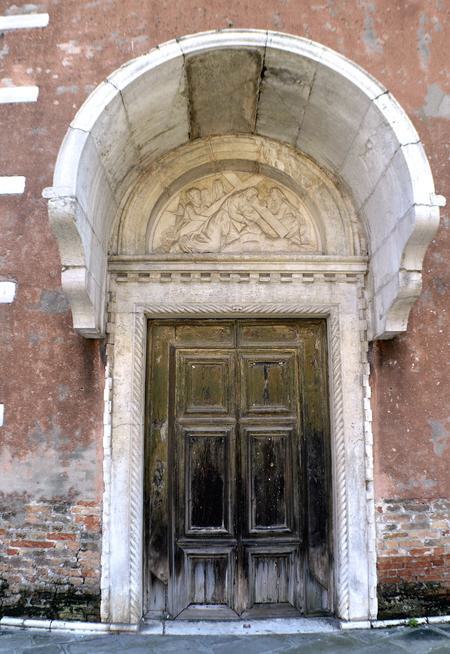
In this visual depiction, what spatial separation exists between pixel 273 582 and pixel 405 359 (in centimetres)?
204

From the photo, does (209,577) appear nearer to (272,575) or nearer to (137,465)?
(272,575)

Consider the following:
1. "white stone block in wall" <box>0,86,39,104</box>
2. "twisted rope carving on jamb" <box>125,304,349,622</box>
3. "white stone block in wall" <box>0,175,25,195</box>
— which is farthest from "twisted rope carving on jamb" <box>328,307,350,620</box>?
"white stone block in wall" <box>0,86,39,104</box>

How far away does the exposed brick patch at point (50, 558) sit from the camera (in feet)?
14.0

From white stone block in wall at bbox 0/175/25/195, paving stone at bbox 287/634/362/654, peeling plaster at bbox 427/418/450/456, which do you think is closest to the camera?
paving stone at bbox 287/634/362/654

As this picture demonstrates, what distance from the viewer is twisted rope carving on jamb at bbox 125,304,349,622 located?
4.38 m

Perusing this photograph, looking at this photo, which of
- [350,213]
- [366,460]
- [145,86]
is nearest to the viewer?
[145,86]


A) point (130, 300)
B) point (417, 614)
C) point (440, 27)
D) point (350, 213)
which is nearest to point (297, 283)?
point (350, 213)

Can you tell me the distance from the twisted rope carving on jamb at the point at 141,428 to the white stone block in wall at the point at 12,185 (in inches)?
50.7

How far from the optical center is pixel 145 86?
4.20 m

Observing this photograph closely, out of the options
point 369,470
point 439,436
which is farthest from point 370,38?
point 369,470

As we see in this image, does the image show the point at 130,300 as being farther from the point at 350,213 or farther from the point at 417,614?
the point at 417,614

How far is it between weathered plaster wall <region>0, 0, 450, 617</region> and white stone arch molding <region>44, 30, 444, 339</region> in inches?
15.9

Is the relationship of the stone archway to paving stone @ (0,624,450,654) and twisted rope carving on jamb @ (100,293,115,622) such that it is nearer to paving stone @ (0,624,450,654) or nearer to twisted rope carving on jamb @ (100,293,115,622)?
twisted rope carving on jamb @ (100,293,115,622)

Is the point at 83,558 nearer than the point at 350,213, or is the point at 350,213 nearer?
the point at 83,558
